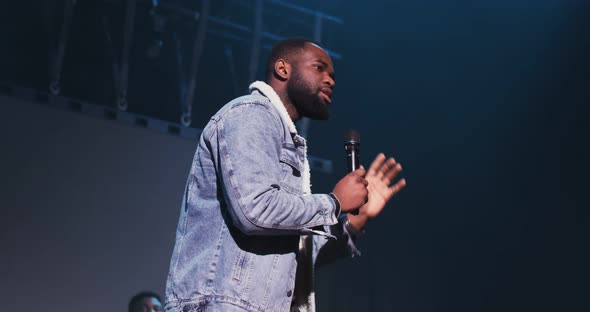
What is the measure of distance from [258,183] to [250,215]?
0.08 meters

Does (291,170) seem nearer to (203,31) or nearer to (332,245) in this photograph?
(332,245)

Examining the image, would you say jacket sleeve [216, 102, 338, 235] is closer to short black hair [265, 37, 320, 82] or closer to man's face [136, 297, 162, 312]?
short black hair [265, 37, 320, 82]

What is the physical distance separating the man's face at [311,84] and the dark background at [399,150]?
251 centimetres

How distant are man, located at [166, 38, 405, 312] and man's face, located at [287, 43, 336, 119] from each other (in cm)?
9

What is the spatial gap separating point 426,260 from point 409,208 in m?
0.42

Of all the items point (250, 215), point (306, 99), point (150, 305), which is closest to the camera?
point (250, 215)

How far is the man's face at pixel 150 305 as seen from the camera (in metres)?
4.10

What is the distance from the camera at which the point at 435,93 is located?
17.4 feet

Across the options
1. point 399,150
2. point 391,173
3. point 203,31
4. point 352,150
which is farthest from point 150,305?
point 352,150

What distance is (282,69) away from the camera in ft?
6.66

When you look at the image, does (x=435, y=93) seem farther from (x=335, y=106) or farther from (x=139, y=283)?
(x=139, y=283)

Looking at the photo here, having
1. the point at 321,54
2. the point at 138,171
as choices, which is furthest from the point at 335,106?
the point at 321,54

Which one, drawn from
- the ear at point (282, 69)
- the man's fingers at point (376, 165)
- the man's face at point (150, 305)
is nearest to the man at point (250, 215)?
the ear at point (282, 69)

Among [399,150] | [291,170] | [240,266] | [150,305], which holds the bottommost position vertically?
[150,305]
